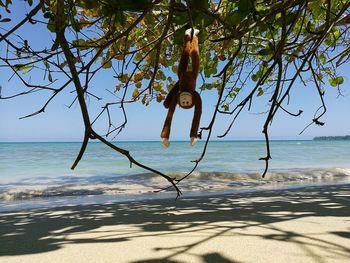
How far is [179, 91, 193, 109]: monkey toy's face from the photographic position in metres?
0.96

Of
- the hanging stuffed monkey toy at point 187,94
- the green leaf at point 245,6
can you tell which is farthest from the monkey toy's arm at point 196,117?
the green leaf at point 245,6

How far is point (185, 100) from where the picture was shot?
3.17 ft

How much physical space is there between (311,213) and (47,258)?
2.59m

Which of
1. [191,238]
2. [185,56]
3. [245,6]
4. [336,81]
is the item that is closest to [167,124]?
[185,56]

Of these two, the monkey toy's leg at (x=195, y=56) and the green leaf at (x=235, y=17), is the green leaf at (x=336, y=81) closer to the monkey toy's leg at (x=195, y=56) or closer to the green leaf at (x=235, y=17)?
the green leaf at (x=235, y=17)

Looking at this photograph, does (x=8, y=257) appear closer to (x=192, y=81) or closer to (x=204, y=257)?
A: (x=204, y=257)

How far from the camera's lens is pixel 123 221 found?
14.1 feet

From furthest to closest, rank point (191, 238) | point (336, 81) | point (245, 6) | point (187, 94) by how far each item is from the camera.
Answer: point (336, 81) < point (191, 238) < point (245, 6) < point (187, 94)

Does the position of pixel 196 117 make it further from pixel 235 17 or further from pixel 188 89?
pixel 235 17

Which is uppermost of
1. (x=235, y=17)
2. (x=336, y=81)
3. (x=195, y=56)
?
(x=336, y=81)

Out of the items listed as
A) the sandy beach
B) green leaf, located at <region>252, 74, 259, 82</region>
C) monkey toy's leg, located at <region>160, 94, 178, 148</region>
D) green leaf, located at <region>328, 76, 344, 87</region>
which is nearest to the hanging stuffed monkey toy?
monkey toy's leg, located at <region>160, 94, 178, 148</region>

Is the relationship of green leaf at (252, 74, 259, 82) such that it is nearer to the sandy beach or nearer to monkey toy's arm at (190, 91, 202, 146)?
the sandy beach

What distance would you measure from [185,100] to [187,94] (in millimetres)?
15

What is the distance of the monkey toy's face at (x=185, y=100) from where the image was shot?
37.8 inches
